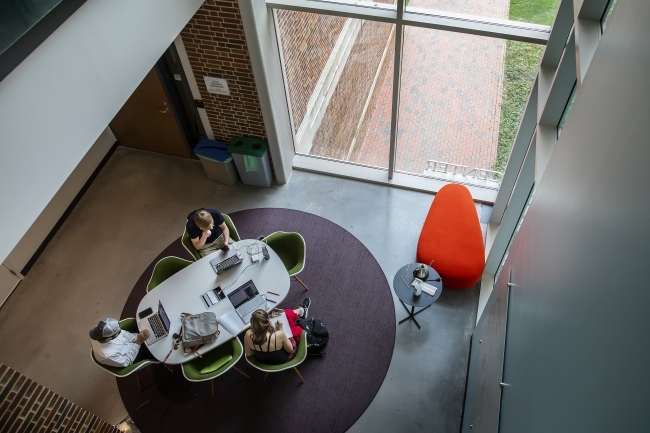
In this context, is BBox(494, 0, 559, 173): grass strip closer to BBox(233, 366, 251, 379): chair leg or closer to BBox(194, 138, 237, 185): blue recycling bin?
BBox(194, 138, 237, 185): blue recycling bin

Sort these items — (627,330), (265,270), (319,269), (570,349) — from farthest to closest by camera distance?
1. (319,269)
2. (265,270)
3. (570,349)
4. (627,330)

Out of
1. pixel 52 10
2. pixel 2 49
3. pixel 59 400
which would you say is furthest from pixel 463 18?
pixel 59 400

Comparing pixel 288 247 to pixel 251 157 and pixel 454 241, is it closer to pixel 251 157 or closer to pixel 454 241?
pixel 251 157

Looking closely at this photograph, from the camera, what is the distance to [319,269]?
630cm

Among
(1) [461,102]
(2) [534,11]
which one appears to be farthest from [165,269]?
(2) [534,11]

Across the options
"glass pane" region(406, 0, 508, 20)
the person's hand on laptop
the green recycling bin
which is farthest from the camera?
the green recycling bin

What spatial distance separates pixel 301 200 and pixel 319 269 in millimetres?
1212

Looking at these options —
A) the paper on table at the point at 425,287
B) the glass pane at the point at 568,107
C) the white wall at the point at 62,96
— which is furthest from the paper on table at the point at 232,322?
the glass pane at the point at 568,107

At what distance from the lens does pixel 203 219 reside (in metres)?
5.31

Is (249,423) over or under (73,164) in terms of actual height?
under

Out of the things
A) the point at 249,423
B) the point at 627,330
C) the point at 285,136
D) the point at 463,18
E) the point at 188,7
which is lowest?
the point at 249,423

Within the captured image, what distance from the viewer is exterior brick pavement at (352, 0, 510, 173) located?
17.8 ft

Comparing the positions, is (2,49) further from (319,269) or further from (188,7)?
(319,269)

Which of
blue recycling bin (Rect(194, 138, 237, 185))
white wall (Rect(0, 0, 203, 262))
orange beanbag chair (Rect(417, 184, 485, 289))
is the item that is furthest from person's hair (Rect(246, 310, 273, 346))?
blue recycling bin (Rect(194, 138, 237, 185))
